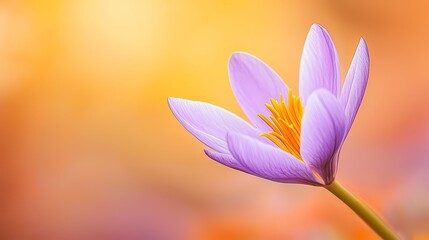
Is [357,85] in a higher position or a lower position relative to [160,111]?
higher

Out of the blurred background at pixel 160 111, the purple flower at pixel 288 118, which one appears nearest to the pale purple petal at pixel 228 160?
the purple flower at pixel 288 118

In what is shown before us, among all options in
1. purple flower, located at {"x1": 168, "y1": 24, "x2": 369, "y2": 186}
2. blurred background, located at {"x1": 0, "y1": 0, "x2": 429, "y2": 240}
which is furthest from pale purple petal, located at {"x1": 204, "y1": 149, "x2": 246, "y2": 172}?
blurred background, located at {"x1": 0, "y1": 0, "x2": 429, "y2": 240}

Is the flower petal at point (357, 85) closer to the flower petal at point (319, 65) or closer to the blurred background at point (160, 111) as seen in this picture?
the flower petal at point (319, 65)

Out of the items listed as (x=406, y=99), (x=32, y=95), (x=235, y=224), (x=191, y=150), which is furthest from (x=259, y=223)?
(x=32, y=95)

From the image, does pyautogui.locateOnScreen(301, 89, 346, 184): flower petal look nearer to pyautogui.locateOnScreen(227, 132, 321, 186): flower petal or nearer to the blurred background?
pyautogui.locateOnScreen(227, 132, 321, 186): flower petal

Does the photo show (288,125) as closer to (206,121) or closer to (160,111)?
(206,121)

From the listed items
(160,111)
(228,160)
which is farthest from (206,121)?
(160,111)
